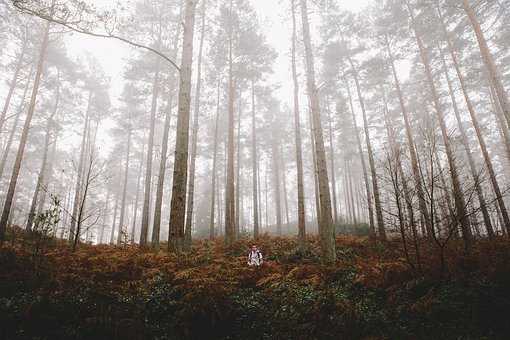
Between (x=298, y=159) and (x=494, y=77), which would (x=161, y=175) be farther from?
(x=494, y=77)

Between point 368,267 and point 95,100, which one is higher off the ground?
point 95,100

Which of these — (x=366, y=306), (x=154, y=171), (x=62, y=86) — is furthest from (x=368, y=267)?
(x=154, y=171)

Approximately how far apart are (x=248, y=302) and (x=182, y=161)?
4.17 m

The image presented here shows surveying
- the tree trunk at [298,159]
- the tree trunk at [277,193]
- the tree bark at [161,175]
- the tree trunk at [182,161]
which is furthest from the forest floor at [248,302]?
the tree trunk at [277,193]

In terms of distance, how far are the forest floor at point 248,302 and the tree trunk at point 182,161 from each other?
2.74ft

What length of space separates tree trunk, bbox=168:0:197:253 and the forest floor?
0.83 m

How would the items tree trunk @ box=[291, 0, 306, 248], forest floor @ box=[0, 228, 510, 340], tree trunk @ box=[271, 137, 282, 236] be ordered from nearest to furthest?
forest floor @ box=[0, 228, 510, 340]
tree trunk @ box=[291, 0, 306, 248]
tree trunk @ box=[271, 137, 282, 236]

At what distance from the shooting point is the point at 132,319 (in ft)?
13.2

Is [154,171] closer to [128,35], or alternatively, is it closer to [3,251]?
[128,35]

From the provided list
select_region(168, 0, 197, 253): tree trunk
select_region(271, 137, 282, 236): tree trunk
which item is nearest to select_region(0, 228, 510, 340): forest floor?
select_region(168, 0, 197, 253): tree trunk

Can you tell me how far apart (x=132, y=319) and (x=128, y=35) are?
1733cm

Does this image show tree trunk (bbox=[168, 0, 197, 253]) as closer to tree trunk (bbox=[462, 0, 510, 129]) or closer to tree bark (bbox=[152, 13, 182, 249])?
tree bark (bbox=[152, 13, 182, 249])

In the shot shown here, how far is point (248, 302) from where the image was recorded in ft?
17.0

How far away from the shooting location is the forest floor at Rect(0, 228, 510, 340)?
Answer: 12.8 ft
